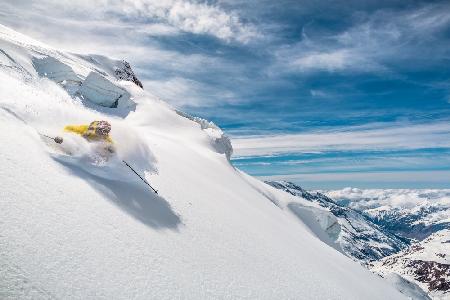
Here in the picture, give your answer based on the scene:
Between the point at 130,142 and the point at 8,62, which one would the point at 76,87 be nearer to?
the point at 8,62

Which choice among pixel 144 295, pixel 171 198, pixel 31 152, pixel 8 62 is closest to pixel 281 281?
pixel 171 198

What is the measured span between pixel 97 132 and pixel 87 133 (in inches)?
15.6

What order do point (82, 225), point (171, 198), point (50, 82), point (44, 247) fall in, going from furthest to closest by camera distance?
point (50, 82) < point (171, 198) < point (82, 225) < point (44, 247)

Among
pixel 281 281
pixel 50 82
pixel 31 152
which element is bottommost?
pixel 281 281

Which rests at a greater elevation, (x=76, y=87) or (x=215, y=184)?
(x=76, y=87)

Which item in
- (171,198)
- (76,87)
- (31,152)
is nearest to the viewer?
(31,152)

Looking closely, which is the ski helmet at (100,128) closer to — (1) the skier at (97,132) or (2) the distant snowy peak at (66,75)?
(1) the skier at (97,132)

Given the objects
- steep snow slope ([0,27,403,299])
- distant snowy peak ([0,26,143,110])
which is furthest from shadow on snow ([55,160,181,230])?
distant snowy peak ([0,26,143,110])

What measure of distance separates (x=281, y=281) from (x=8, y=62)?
2187 centimetres

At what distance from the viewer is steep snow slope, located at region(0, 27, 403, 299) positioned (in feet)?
27.5

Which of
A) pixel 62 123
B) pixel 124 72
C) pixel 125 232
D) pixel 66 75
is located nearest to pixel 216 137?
pixel 66 75

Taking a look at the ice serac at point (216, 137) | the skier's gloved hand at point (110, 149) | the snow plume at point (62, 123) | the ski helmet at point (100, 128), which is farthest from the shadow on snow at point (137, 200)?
the ice serac at point (216, 137)

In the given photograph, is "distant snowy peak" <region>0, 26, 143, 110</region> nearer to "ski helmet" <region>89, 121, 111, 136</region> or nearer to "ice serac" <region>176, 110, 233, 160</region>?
"ice serac" <region>176, 110, 233, 160</region>

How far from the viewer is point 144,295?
29.6 feet
